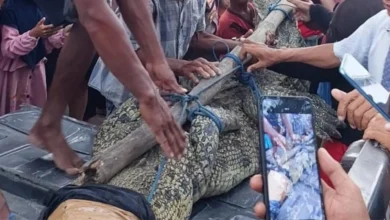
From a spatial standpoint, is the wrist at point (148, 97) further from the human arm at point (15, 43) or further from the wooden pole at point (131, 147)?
the human arm at point (15, 43)

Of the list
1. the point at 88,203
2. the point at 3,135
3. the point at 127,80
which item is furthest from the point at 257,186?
the point at 3,135

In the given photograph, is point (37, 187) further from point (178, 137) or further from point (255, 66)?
point (255, 66)

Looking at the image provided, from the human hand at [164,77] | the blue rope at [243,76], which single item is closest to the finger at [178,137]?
the human hand at [164,77]

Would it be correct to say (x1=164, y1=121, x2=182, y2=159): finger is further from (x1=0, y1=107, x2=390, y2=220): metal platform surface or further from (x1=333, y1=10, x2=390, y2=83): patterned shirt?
(x1=333, y1=10, x2=390, y2=83): patterned shirt

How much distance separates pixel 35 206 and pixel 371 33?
0.97 m

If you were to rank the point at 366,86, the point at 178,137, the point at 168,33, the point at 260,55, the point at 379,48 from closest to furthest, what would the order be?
the point at 366,86, the point at 178,137, the point at 379,48, the point at 260,55, the point at 168,33

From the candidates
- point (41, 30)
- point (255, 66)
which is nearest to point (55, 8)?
point (255, 66)

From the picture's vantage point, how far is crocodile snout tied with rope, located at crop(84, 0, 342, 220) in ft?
4.34

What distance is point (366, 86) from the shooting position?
1.02 meters

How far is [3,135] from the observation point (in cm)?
179

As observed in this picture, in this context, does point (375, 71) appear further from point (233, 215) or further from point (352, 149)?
point (233, 215)

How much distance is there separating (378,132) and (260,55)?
647 millimetres

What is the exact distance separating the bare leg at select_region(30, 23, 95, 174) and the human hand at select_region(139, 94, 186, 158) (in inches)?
12.7

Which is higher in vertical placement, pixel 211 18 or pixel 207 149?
pixel 207 149
